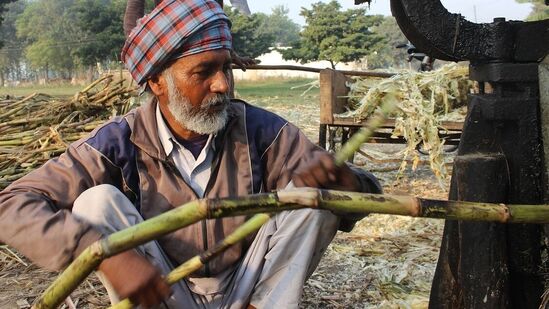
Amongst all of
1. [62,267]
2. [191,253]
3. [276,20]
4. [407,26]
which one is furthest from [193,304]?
[276,20]

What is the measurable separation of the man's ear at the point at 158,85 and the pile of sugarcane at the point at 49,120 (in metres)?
2.51

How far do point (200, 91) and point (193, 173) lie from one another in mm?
323

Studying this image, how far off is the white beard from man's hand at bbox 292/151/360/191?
1.34 feet

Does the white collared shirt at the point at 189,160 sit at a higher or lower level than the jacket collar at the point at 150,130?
lower

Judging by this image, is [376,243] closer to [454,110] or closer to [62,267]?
[454,110]

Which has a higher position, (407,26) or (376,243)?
(407,26)

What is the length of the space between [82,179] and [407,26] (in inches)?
49.6

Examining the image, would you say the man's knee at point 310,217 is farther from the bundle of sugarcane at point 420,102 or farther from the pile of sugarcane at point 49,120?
the pile of sugarcane at point 49,120

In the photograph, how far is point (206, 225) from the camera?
2.22 meters

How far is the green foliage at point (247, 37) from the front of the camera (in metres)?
46.8

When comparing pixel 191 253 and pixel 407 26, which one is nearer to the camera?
pixel 407 26

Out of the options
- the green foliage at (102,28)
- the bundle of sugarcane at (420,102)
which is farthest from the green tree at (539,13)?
the green foliage at (102,28)

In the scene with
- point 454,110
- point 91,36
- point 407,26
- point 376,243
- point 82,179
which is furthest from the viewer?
point 91,36

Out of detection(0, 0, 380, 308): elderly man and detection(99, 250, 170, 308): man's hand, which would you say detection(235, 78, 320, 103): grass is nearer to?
detection(0, 0, 380, 308): elderly man
